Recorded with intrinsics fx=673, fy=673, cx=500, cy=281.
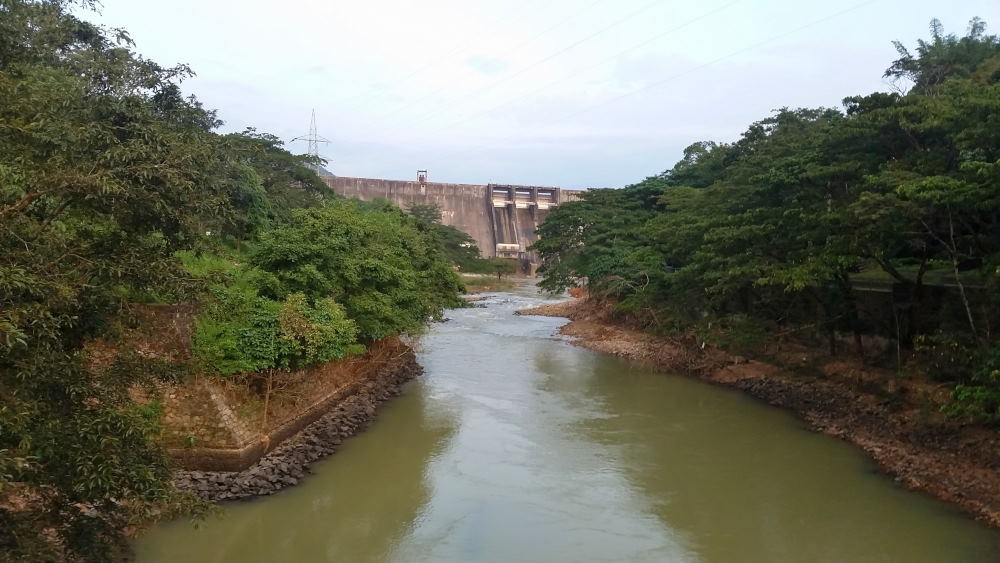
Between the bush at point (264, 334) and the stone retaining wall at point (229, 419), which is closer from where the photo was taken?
the stone retaining wall at point (229, 419)

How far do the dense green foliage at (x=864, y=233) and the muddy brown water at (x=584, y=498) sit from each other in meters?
1.86

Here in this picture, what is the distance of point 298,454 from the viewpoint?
9195mm

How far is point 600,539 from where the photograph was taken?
293 inches

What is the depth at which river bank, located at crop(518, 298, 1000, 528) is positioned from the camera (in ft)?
27.6

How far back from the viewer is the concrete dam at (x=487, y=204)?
50562 mm

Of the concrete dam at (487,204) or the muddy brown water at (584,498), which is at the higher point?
the concrete dam at (487,204)

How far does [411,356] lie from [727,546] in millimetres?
10183

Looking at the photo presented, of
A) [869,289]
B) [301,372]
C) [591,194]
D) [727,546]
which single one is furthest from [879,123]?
[591,194]

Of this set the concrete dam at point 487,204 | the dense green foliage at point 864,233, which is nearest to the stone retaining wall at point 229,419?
the dense green foliage at point 864,233

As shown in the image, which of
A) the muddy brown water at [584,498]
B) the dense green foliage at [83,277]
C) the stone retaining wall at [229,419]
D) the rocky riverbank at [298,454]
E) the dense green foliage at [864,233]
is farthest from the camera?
the dense green foliage at [864,233]

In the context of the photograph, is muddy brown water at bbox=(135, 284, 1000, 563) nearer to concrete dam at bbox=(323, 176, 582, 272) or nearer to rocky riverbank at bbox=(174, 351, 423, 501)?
rocky riverbank at bbox=(174, 351, 423, 501)

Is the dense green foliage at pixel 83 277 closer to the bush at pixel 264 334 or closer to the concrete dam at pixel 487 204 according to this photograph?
the bush at pixel 264 334

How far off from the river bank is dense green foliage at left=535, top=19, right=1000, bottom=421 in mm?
764

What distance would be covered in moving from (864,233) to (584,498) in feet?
17.9
